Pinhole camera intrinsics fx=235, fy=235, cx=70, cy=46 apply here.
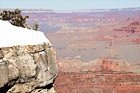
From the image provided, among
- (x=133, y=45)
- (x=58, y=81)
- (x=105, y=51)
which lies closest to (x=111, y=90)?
(x=58, y=81)

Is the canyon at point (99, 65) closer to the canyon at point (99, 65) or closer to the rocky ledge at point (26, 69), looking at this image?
the canyon at point (99, 65)

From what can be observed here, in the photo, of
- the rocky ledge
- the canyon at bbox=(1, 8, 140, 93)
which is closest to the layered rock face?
the rocky ledge

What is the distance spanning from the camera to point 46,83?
10.1 meters

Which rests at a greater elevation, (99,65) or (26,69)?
(26,69)

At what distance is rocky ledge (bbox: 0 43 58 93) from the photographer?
28.2ft

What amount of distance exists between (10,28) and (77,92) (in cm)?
2673

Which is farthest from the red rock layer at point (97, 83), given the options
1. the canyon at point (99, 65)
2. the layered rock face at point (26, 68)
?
the layered rock face at point (26, 68)

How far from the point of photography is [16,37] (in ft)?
31.1

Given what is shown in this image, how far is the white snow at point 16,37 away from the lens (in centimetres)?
898

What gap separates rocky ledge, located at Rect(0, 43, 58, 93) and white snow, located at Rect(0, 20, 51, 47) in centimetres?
20

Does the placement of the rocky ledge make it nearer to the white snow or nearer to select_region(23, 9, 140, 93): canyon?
the white snow

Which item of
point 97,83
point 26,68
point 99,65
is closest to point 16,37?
point 26,68

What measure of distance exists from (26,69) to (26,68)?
0.04 m

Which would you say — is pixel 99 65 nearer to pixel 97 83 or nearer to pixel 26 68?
pixel 97 83
